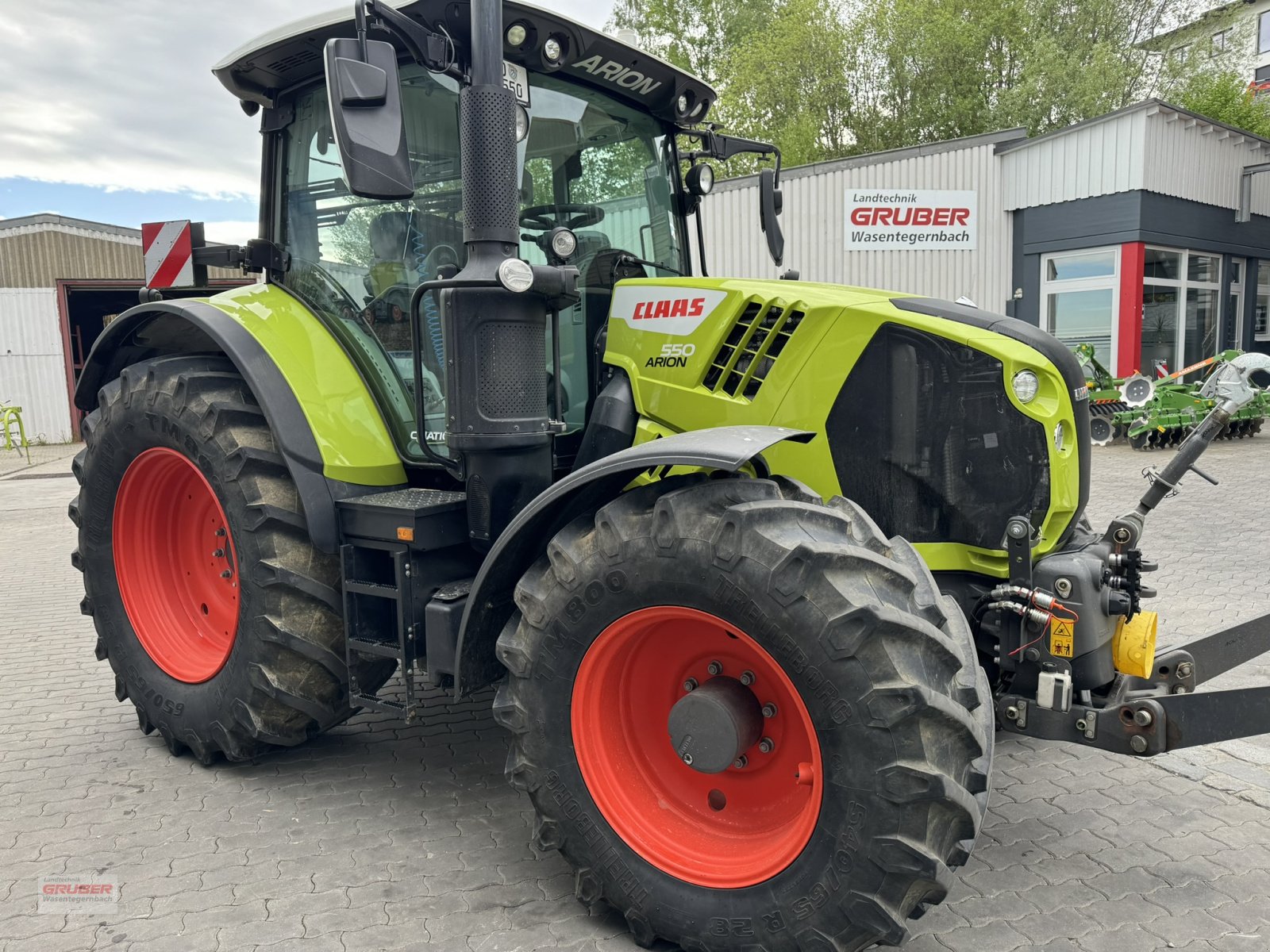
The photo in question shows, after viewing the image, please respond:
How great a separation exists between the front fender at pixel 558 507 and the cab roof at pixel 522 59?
1402 millimetres

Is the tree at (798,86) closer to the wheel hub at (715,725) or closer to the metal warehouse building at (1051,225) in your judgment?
the metal warehouse building at (1051,225)

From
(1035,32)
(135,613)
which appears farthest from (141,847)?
(1035,32)

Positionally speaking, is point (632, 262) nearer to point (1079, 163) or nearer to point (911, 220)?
point (911, 220)

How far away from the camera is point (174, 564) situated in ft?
13.6

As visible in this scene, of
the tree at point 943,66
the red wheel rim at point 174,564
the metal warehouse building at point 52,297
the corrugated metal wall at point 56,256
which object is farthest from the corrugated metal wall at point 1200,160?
the corrugated metal wall at point 56,256

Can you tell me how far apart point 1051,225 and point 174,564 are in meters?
15.9

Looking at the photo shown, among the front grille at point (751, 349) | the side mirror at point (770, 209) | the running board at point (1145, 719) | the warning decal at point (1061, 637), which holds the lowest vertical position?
the running board at point (1145, 719)

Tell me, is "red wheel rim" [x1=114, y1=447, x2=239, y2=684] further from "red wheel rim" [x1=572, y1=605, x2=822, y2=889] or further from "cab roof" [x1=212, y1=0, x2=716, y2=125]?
"red wheel rim" [x1=572, y1=605, x2=822, y2=889]

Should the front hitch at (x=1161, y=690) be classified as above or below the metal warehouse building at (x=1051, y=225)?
below

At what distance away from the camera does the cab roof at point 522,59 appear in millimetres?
2980

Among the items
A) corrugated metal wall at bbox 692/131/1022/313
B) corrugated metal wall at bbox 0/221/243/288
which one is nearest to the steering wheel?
corrugated metal wall at bbox 692/131/1022/313

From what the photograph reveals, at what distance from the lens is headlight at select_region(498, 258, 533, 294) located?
2.78 metres

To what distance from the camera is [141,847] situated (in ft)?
10.2

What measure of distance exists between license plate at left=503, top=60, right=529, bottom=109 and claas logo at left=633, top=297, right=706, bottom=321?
0.77 meters
